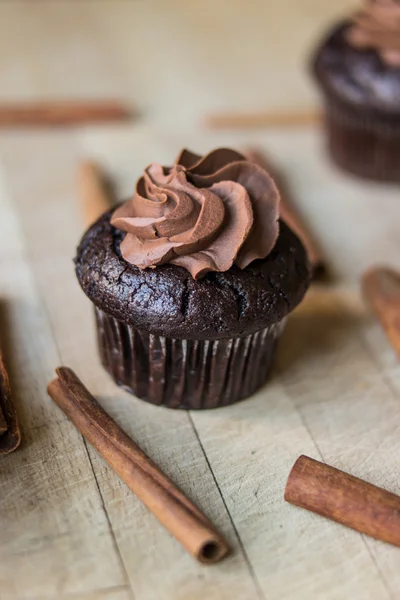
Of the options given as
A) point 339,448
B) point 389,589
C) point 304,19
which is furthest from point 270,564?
point 304,19

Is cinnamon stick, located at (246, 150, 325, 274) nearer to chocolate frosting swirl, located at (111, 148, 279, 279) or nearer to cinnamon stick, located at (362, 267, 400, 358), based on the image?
cinnamon stick, located at (362, 267, 400, 358)

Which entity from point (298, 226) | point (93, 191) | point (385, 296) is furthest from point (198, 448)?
point (93, 191)

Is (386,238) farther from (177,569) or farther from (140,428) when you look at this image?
(177,569)

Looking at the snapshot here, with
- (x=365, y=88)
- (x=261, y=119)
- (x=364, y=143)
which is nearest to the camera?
(x=365, y=88)

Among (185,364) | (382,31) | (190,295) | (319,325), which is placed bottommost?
(319,325)

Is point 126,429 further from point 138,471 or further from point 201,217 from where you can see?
point 201,217

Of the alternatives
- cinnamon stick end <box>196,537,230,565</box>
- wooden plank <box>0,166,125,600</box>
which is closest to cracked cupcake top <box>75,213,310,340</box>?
wooden plank <box>0,166,125,600</box>
